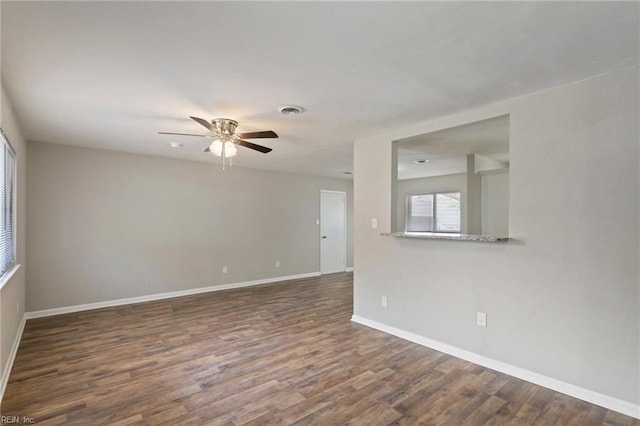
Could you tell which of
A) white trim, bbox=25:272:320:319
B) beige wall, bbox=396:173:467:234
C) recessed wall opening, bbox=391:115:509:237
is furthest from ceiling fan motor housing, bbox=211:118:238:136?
beige wall, bbox=396:173:467:234

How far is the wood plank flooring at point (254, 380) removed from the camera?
6.97 feet

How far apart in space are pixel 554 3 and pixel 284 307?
4.36 meters

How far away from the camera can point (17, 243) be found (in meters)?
3.46

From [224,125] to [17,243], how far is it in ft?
8.77

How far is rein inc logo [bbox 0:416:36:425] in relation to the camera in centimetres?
202

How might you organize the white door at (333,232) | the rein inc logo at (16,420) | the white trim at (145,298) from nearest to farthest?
the rein inc logo at (16,420)
the white trim at (145,298)
the white door at (333,232)

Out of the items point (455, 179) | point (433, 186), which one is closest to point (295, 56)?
point (455, 179)

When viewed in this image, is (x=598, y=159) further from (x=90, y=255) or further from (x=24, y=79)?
(x=90, y=255)

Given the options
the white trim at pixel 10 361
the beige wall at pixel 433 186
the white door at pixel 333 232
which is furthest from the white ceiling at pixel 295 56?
the white door at pixel 333 232

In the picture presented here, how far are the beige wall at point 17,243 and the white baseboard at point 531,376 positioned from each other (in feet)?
11.7

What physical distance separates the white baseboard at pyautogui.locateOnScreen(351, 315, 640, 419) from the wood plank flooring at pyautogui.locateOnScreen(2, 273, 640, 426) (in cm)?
7

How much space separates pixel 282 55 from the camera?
6.51 feet

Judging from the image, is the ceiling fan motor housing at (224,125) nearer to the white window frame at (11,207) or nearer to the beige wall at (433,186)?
the white window frame at (11,207)

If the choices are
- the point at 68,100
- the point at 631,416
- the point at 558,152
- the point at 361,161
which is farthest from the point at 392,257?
the point at 68,100
